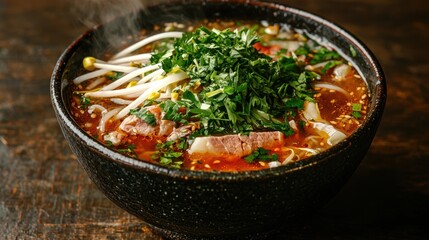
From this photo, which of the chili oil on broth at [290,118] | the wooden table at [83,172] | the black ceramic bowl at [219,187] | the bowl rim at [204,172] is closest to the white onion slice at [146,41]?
the chili oil on broth at [290,118]

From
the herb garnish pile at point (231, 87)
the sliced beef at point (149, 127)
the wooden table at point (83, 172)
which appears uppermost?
A: the herb garnish pile at point (231, 87)

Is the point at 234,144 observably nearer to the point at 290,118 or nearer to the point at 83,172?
the point at 290,118

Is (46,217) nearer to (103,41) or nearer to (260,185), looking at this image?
(103,41)

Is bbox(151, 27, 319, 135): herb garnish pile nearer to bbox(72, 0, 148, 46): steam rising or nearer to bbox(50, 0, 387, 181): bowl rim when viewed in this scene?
bbox(50, 0, 387, 181): bowl rim

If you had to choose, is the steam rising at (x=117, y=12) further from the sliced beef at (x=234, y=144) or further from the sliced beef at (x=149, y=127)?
the sliced beef at (x=234, y=144)

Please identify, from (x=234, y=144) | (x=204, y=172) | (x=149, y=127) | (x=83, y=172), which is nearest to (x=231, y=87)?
(x=234, y=144)

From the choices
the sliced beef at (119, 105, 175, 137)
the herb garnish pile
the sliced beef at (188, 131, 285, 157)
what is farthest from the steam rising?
the sliced beef at (188, 131, 285, 157)
